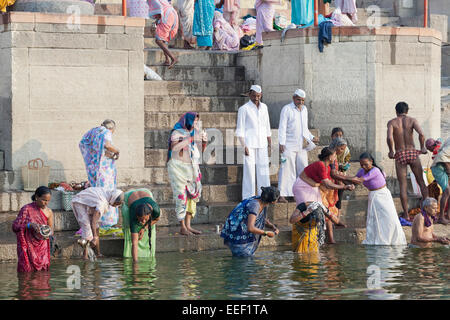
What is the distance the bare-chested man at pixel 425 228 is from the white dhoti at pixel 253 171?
2197 mm

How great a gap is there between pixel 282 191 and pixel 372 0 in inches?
401

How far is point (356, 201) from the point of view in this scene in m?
13.1

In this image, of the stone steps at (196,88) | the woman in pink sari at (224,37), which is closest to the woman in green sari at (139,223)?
the stone steps at (196,88)

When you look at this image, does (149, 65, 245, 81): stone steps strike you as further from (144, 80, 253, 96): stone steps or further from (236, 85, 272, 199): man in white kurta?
(236, 85, 272, 199): man in white kurta

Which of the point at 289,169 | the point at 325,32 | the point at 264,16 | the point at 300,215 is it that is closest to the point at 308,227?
the point at 300,215

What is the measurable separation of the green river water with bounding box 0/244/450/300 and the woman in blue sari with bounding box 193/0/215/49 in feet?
19.6

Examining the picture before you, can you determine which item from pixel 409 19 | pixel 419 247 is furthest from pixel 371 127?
pixel 409 19

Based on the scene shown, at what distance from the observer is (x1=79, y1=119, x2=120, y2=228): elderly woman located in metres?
11.7

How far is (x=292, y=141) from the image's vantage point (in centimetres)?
1303

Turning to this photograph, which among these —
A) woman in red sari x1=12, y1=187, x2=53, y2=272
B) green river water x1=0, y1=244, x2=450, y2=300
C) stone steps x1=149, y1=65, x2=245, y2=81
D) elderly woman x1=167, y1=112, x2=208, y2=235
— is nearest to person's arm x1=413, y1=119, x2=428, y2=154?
green river water x1=0, y1=244, x2=450, y2=300

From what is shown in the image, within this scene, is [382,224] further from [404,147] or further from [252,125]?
[252,125]
